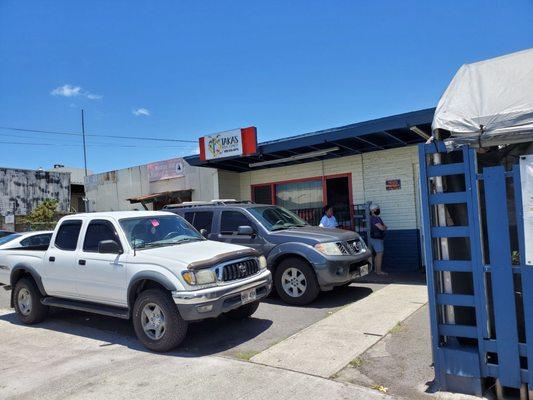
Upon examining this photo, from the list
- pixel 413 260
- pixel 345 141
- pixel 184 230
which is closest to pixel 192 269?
pixel 184 230

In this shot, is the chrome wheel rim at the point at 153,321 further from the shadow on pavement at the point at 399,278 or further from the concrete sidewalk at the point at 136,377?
the shadow on pavement at the point at 399,278

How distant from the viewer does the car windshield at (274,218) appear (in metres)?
8.59

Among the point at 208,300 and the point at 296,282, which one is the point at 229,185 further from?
the point at 208,300

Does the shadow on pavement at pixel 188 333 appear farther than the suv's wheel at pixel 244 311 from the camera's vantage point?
No

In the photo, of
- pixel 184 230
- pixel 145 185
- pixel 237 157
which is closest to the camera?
pixel 184 230

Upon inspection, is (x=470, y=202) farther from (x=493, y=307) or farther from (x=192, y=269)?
(x=192, y=269)

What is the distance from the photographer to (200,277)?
5.57 m

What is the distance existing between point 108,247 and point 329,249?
3575 mm

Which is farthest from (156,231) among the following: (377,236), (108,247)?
(377,236)

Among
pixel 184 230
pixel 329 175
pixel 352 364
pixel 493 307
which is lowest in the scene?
pixel 352 364

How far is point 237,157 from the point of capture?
40.7 feet

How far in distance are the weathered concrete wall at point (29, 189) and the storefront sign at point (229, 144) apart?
69.1ft

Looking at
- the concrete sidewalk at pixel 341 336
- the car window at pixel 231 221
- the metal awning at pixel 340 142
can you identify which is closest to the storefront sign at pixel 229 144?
the metal awning at pixel 340 142

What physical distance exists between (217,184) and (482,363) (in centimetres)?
1077
